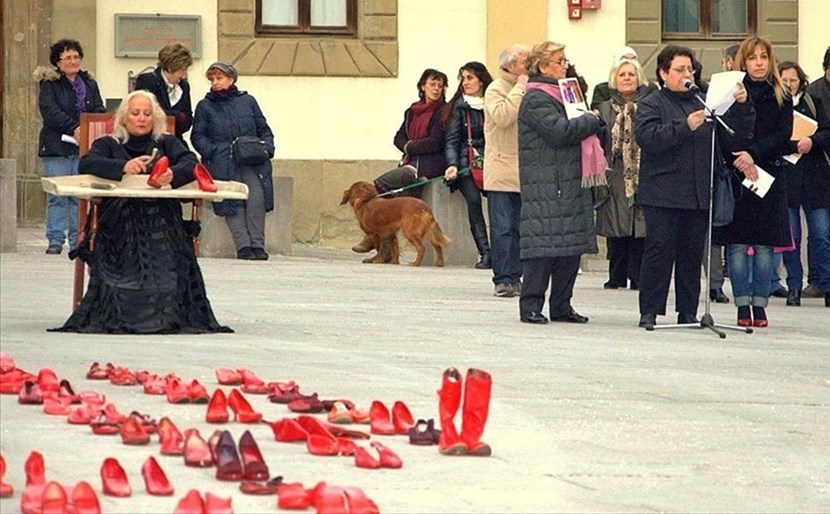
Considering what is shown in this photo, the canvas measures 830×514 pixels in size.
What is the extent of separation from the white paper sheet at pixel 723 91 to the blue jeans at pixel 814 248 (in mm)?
3771

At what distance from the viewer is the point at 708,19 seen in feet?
87.4

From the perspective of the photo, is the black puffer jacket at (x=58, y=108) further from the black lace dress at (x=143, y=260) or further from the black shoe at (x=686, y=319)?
the black shoe at (x=686, y=319)

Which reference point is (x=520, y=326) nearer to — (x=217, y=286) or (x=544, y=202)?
(x=544, y=202)

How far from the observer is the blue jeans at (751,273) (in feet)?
48.7

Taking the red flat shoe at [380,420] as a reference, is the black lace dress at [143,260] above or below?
above

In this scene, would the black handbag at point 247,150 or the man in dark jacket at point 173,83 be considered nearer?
the man in dark jacket at point 173,83

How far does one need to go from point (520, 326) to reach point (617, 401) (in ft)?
12.8

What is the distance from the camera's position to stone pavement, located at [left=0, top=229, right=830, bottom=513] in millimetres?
7852

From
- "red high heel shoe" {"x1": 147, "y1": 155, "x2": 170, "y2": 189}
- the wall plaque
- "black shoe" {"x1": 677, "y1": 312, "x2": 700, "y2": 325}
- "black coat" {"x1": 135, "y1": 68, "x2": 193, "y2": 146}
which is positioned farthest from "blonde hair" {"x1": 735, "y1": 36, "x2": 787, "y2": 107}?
the wall plaque

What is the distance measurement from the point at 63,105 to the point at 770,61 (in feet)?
23.8

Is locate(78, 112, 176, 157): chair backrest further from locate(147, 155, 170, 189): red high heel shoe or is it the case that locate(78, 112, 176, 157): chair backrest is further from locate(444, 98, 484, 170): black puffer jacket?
locate(444, 98, 484, 170): black puffer jacket

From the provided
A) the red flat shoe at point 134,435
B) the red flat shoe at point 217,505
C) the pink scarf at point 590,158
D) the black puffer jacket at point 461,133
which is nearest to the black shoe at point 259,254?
the black puffer jacket at point 461,133

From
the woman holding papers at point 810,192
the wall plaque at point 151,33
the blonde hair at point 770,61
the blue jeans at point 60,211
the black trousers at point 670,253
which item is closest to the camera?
the black trousers at point 670,253

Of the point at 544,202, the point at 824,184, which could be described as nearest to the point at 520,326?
the point at 544,202
